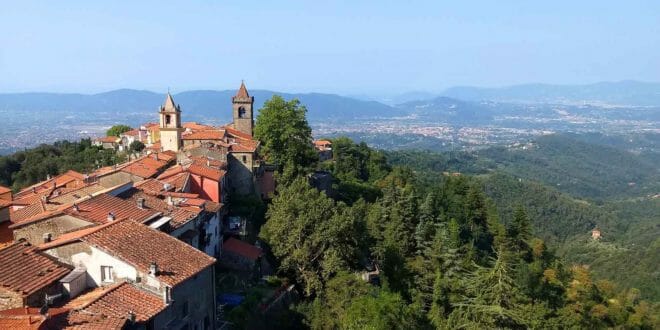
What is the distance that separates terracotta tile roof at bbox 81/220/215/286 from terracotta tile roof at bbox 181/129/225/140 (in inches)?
1017

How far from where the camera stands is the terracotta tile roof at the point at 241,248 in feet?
99.3

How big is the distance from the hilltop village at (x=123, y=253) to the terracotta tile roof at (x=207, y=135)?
33.8 feet

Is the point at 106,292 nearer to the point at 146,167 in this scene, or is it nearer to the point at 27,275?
the point at 27,275

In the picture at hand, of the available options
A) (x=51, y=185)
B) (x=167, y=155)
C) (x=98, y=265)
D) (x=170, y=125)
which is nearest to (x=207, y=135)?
(x=170, y=125)

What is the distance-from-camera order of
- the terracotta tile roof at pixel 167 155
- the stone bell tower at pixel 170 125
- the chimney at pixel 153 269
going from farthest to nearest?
the stone bell tower at pixel 170 125 < the terracotta tile roof at pixel 167 155 < the chimney at pixel 153 269

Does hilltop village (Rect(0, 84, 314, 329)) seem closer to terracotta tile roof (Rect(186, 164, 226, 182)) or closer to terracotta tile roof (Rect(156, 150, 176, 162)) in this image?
terracotta tile roof (Rect(186, 164, 226, 182))

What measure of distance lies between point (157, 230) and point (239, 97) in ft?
121

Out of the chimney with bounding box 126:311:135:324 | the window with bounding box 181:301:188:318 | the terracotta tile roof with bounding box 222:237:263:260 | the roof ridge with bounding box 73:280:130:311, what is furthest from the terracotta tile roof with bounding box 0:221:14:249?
the chimney with bounding box 126:311:135:324

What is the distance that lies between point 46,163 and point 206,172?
1306 inches

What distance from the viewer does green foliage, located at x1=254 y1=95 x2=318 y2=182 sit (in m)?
46.4

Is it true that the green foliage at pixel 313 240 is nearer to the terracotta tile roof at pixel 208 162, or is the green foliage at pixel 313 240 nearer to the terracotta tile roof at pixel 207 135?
the terracotta tile roof at pixel 208 162

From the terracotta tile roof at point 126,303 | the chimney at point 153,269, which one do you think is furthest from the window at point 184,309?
the chimney at point 153,269

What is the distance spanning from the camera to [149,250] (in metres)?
19.6

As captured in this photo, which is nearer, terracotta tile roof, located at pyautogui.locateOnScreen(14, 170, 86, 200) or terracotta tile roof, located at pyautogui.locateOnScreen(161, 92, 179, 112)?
terracotta tile roof, located at pyautogui.locateOnScreen(14, 170, 86, 200)
